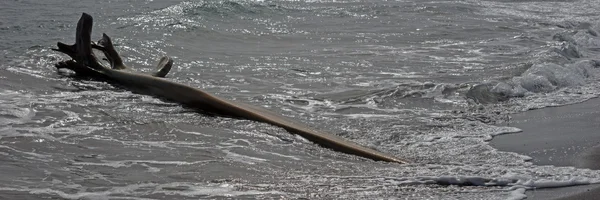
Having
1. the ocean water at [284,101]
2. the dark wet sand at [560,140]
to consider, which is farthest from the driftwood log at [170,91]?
the dark wet sand at [560,140]

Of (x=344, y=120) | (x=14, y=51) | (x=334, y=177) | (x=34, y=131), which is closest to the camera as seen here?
(x=334, y=177)

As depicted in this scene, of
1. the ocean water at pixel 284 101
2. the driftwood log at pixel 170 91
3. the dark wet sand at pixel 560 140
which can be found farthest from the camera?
the driftwood log at pixel 170 91

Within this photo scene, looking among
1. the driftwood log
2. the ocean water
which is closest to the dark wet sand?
the ocean water

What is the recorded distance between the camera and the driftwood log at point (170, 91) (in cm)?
664

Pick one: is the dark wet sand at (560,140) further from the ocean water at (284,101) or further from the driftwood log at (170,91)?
the driftwood log at (170,91)

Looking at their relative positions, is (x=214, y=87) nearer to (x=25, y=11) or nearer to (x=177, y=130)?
(x=177, y=130)

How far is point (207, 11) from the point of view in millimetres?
16609

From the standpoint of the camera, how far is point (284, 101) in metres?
8.59

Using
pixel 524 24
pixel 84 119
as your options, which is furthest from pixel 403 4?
pixel 84 119

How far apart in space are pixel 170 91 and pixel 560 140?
3.71 metres

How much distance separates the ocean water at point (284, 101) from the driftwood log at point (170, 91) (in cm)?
13

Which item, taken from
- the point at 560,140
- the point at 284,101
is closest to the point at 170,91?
the point at 284,101

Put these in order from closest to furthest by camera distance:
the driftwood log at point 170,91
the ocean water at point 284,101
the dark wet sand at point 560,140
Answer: the dark wet sand at point 560,140, the ocean water at point 284,101, the driftwood log at point 170,91

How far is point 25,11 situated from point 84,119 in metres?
8.55
